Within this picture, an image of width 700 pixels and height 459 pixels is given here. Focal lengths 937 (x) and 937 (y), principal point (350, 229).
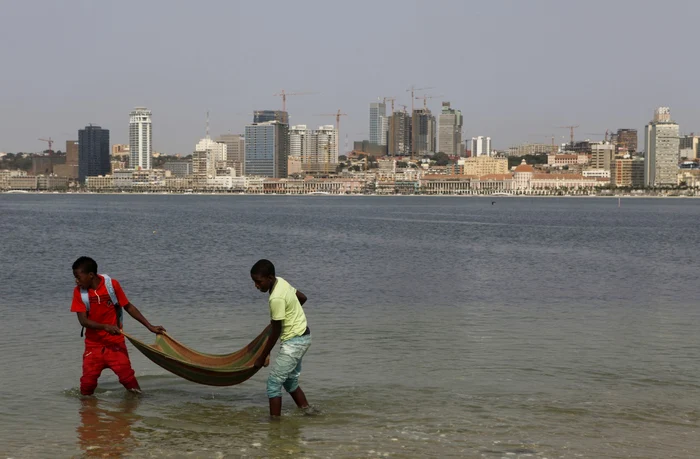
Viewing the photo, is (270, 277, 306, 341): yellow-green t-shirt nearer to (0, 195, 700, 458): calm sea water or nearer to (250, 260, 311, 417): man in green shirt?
(250, 260, 311, 417): man in green shirt

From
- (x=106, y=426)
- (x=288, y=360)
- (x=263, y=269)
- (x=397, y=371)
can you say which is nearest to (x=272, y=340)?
(x=288, y=360)

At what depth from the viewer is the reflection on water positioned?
311 inches

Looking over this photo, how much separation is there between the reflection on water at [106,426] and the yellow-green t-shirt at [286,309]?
164 cm

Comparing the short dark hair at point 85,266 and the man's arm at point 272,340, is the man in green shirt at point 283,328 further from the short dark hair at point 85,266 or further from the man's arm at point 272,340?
the short dark hair at point 85,266

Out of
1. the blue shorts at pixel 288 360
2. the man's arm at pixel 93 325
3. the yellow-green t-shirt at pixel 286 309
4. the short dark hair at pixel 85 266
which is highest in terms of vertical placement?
the short dark hair at pixel 85 266

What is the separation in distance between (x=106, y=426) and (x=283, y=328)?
1.95 metres

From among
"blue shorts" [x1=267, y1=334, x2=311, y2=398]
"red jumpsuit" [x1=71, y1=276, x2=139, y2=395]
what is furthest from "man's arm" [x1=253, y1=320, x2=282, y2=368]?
"red jumpsuit" [x1=71, y1=276, x2=139, y2=395]

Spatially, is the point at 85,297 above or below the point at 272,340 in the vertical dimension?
above

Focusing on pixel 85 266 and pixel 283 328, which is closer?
pixel 283 328

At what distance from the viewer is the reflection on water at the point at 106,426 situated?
791 cm

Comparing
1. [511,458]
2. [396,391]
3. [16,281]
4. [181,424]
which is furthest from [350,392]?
[16,281]

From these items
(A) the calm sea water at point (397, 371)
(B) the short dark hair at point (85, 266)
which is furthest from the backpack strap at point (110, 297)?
(A) the calm sea water at point (397, 371)

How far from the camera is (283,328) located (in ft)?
26.9

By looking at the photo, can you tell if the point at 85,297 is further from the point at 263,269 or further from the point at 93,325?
the point at 263,269
